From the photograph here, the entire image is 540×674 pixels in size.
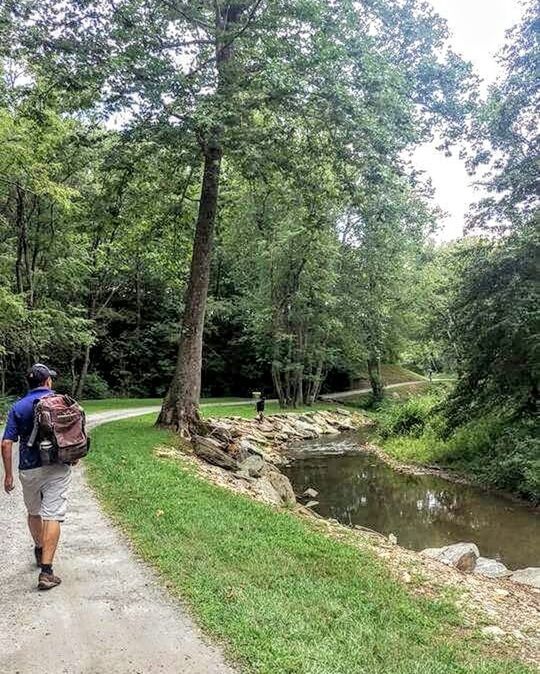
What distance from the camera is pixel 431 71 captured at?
1184cm

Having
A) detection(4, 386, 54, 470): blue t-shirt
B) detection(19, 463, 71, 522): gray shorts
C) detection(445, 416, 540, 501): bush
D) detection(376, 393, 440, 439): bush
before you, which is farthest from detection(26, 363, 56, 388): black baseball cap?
detection(376, 393, 440, 439): bush

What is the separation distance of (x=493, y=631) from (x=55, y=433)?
396cm

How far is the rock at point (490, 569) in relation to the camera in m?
7.71

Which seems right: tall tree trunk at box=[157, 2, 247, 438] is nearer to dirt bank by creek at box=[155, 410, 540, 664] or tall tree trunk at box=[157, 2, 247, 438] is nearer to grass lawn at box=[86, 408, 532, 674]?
dirt bank by creek at box=[155, 410, 540, 664]

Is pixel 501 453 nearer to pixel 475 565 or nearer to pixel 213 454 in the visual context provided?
pixel 475 565

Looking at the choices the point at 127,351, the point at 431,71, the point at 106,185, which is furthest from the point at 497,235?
the point at 127,351

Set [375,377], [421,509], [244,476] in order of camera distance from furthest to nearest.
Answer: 1. [375,377]
2. [421,509]
3. [244,476]

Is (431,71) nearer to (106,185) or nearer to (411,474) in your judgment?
(106,185)

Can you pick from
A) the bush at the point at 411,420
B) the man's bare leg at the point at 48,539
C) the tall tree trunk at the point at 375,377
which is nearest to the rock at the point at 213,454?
the man's bare leg at the point at 48,539

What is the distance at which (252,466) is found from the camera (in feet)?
40.9

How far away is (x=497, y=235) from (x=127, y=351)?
23.6 m

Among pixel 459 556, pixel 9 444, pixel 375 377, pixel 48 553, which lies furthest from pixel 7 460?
pixel 375 377

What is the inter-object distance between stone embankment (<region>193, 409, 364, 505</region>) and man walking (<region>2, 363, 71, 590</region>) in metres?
5.13

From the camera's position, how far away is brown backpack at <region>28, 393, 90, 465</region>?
4.77m
